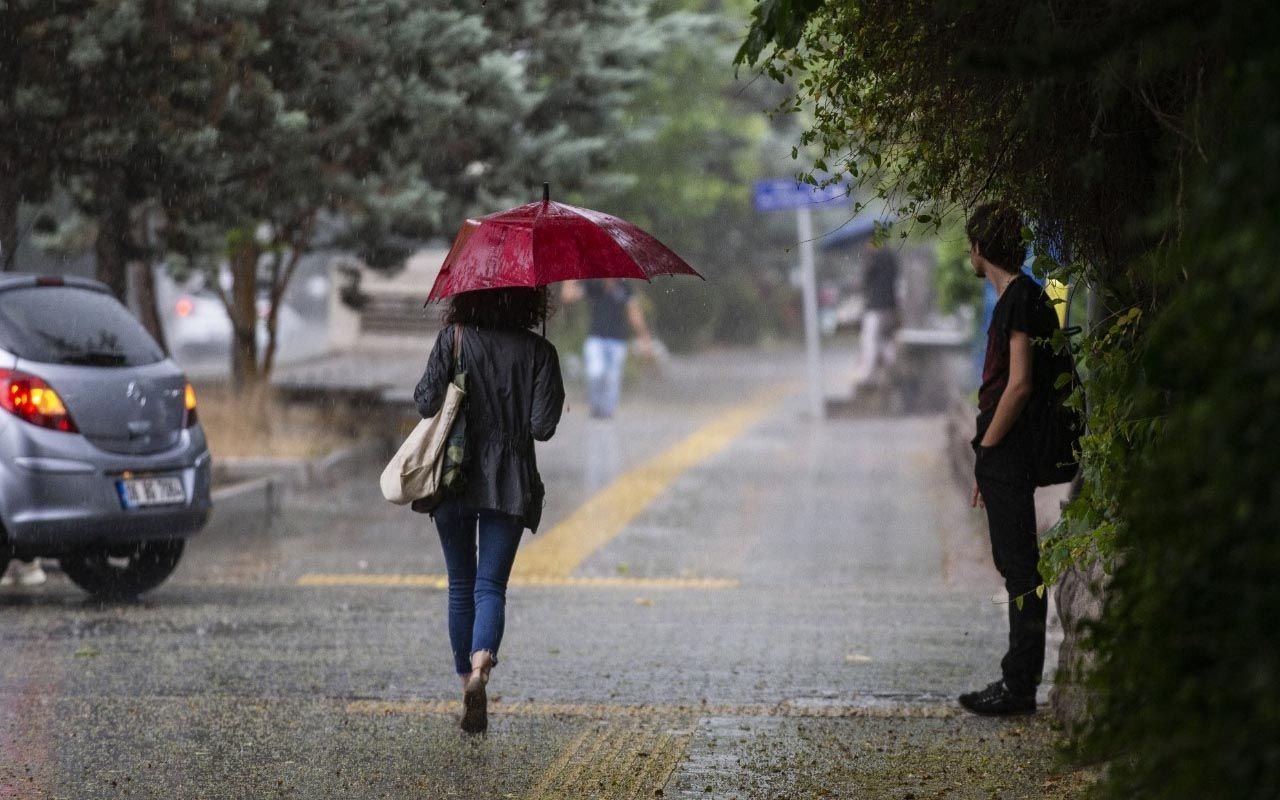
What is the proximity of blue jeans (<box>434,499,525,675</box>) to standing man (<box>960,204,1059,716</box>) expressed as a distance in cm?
164

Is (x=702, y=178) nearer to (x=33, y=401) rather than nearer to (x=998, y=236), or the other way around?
(x=33, y=401)

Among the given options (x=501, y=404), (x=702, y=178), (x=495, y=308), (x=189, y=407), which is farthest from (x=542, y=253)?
(x=702, y=178)

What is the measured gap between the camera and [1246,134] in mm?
2441

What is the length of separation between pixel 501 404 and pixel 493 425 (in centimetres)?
8

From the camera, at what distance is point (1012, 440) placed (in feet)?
Result: 20.1

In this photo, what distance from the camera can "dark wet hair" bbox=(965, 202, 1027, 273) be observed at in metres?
5.83

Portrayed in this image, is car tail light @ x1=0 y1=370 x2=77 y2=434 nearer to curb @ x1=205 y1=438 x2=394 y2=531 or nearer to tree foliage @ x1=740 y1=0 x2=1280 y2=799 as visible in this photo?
curb @ x1=205 y1=438 x2=394 y2=531

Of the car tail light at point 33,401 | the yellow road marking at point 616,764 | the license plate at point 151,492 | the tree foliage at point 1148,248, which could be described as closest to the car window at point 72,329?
the car tail light at point 33,401

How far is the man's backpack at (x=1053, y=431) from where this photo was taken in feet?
20.0

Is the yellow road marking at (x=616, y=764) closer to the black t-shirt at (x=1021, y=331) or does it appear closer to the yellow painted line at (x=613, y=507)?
the black t-shirt at (x=1021, y=331)

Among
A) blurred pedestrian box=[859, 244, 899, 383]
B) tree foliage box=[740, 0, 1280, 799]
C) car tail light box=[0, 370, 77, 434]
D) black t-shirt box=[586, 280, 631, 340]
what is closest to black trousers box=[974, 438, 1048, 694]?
tree foliage box=[740, 0, 1280, 799]

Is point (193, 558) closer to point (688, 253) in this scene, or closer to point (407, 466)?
point (407, 466)

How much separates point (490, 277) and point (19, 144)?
5.47 m

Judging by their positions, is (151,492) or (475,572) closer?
(475,572)
